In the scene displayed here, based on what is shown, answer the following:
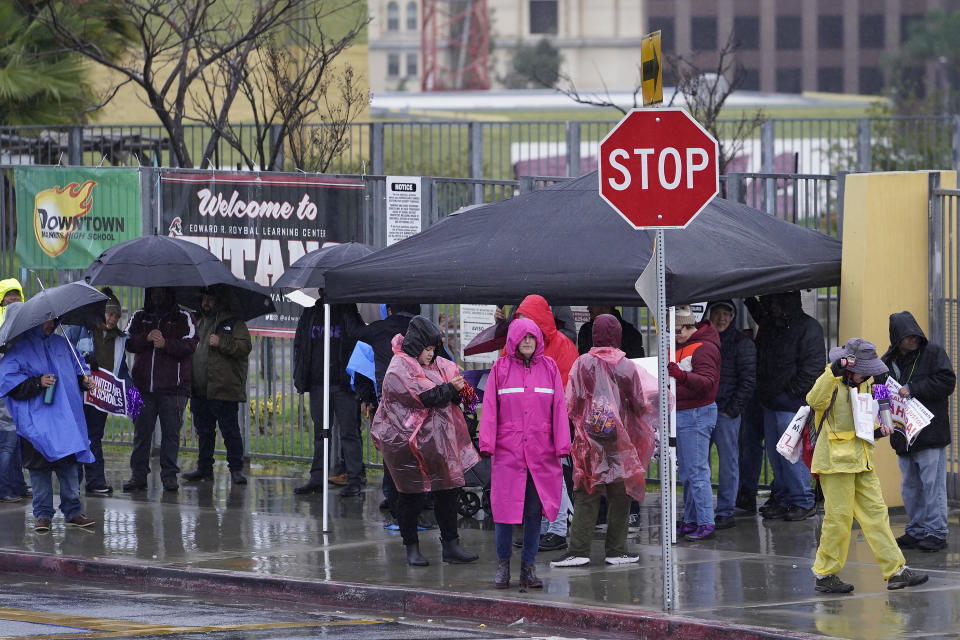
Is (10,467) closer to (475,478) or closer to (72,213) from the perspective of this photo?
(72,213)

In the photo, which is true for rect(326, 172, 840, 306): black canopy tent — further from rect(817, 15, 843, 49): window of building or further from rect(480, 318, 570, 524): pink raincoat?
rect(817, 15, 843, 49): window of building

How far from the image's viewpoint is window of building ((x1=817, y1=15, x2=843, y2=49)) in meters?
94.4

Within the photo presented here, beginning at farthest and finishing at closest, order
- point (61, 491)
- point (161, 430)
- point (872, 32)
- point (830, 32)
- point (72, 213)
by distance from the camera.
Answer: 1. point (830, 32)
2. point (872, 32)
3. point (72, 213)
4. point (161, 430)
5. point (61, 491)

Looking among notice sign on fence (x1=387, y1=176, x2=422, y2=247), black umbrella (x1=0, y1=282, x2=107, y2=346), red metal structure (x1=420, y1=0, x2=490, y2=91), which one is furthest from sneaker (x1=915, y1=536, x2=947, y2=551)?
red metal structure (x1=420, y1=0, x2=490, y2=91)

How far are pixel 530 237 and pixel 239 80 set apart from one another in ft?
30.3

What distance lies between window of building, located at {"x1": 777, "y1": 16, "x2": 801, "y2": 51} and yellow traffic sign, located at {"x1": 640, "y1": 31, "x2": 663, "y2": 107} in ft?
289

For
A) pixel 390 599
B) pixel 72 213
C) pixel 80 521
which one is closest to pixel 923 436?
pixel 390 599

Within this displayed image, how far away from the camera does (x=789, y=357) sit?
12.2 meters

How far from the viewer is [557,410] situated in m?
9.90

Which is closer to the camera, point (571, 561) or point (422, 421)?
point (422, 421)

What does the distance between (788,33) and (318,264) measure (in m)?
86.3

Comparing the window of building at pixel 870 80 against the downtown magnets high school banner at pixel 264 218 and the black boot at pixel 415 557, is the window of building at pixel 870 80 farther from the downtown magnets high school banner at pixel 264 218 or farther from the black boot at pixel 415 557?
the black boot at pixel 415 557

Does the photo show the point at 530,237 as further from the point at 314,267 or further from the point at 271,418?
the point at 271,418

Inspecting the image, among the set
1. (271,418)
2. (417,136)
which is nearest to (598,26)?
(417,136)
